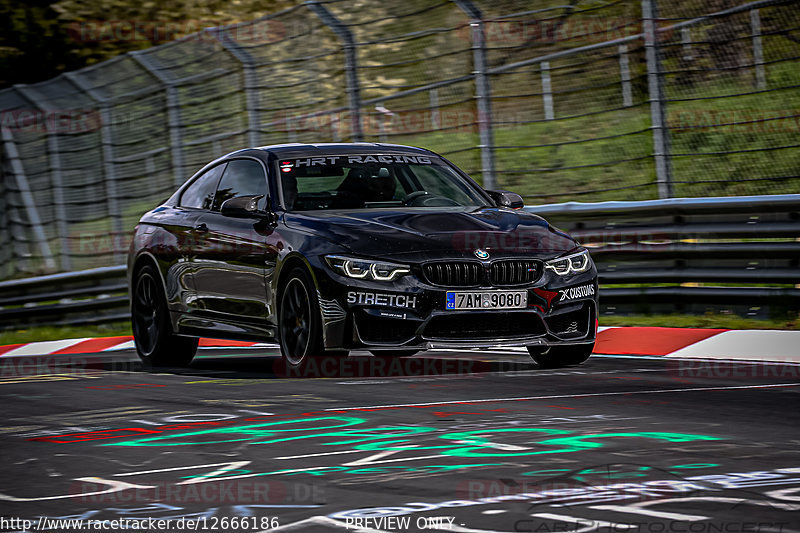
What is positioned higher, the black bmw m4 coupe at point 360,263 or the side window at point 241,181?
the side window at point 241,181

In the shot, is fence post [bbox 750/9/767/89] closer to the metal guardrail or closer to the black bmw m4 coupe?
the metal guardrail

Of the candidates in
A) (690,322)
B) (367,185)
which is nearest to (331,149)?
(367,185)

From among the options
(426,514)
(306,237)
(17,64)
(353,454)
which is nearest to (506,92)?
(306,237)

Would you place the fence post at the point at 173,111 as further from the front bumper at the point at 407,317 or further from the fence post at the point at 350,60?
the front bumper at the point at 407,317

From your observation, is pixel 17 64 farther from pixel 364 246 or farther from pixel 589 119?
pixel 364 246

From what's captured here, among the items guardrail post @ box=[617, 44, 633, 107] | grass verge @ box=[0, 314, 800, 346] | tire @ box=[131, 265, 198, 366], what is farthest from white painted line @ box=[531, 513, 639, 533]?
guardrail post @ box=[617, 44, 633, 107]

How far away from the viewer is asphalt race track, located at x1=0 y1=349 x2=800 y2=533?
5.24 meters

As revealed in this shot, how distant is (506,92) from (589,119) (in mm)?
1682

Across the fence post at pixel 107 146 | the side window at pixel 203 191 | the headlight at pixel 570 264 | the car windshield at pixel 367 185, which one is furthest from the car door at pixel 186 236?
the fence post at pixel 107 146

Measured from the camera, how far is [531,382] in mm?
9375

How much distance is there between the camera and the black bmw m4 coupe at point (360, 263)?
9336mm

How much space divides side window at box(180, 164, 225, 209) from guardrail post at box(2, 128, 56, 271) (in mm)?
8986

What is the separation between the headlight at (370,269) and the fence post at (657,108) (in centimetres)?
432

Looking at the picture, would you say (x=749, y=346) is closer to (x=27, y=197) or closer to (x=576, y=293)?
(x=576, y=293)
